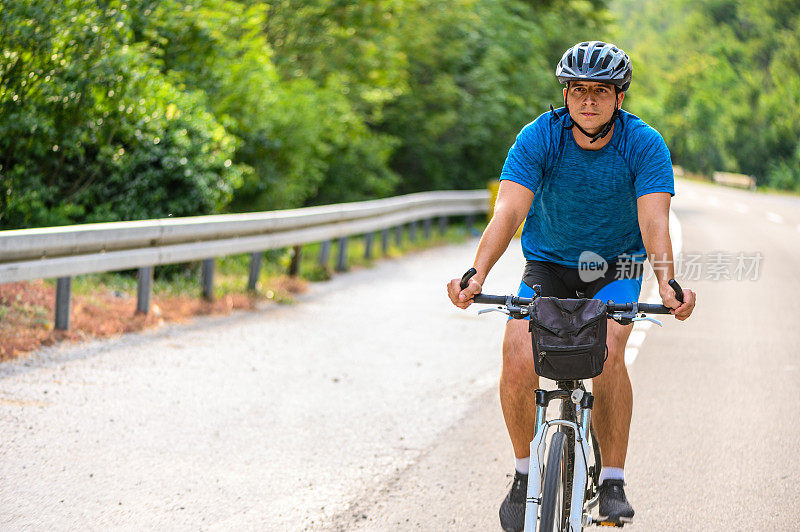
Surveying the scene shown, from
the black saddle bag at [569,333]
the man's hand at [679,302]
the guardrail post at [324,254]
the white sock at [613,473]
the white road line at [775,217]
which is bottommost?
the white road line at [775,217]

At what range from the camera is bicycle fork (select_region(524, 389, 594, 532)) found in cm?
344

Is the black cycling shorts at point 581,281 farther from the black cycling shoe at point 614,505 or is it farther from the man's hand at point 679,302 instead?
the black cycling shoe at point 614,505

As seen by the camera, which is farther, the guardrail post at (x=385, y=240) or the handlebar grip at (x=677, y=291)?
the guardrail post at (x=385, y=240)

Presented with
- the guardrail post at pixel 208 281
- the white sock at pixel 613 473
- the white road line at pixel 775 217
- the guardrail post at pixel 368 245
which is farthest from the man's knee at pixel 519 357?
the white road line at pixel 775 217

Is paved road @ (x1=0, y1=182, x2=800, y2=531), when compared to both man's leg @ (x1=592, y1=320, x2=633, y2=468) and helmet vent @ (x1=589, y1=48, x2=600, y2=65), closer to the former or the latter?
man's leg @ (x1=592, y1=320, x2=633, y2=468)

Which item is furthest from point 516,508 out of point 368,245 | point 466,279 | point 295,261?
point 368,245

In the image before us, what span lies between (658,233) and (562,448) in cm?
86

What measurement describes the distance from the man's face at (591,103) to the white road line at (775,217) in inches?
1015

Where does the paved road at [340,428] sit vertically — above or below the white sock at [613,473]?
below

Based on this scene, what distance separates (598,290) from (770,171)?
57.2m

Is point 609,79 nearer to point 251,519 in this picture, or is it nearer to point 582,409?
point 582,409

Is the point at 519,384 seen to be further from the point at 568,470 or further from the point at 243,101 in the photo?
the point at 243,101

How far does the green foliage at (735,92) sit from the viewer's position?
59.1m

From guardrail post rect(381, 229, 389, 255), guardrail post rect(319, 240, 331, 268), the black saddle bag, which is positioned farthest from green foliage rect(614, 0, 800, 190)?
the black saddle bag
